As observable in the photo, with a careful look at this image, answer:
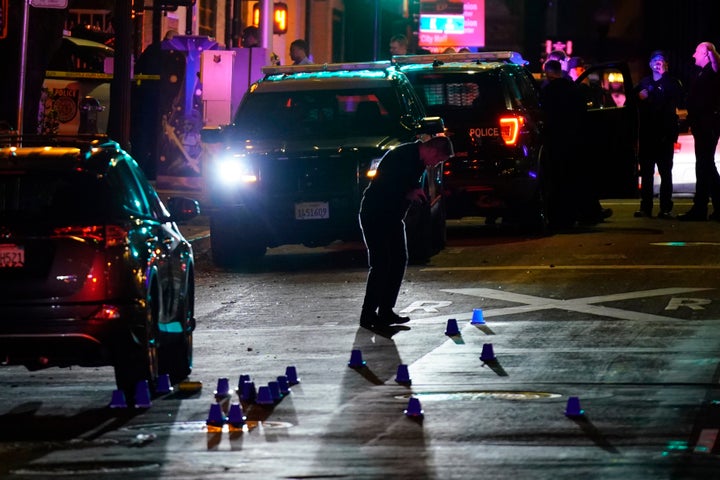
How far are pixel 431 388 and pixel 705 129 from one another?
12.6 meters

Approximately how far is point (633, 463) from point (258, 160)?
33.1ft

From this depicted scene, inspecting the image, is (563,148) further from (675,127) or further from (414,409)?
(414,409)

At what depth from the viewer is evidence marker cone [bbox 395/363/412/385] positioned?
10.2 metres

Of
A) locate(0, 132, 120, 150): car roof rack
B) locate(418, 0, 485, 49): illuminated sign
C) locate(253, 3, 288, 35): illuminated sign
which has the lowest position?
locate(0, 132, 120, 150): car roof rack

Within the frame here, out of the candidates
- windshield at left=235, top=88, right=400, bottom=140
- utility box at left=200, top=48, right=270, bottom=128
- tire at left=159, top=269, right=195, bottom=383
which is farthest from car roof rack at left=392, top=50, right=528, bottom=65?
tire at left=159, top=269, right=195, bottom=383

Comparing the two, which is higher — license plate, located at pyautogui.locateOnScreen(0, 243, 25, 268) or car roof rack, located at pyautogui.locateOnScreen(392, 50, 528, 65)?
car roof rack, located at pyautogui.locateOnScreen(392, 50, 528, 65)

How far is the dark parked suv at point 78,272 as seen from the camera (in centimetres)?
934

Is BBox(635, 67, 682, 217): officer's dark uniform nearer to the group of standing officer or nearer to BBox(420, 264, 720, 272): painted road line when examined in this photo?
the group of standing officer

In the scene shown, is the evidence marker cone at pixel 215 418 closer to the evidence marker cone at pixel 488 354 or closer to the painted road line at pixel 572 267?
the evidence marker cone at pixel 488 354

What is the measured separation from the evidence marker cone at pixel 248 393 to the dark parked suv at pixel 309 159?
7413mm

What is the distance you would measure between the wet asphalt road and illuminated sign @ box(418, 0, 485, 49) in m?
43.3

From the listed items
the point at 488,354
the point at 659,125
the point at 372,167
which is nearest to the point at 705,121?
the point at 659,125

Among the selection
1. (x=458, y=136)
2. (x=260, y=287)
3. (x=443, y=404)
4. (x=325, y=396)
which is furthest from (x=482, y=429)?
(x=458, y=136)

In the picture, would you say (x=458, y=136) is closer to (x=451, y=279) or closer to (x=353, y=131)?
(x=353, y=131)
